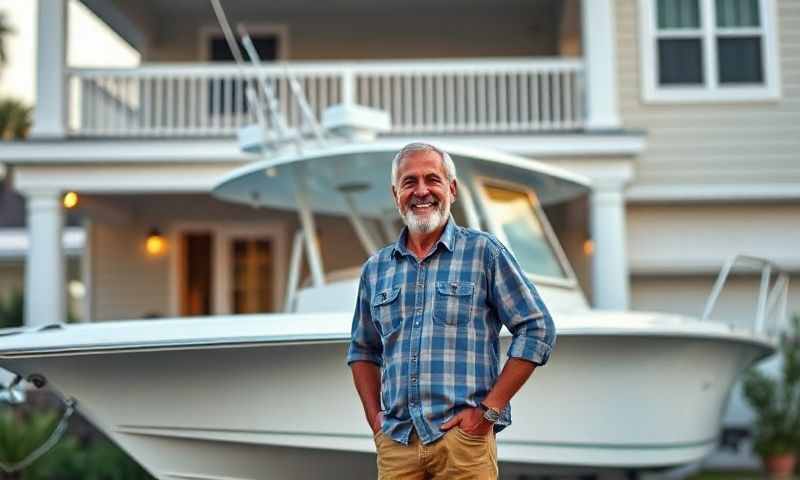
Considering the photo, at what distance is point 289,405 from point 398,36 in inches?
352

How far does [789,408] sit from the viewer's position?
10414 mm

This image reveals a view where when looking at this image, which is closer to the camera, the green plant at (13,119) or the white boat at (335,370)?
the white boat at (335,370)

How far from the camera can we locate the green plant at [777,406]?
33.8 ft

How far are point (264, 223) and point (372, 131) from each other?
20.1 ft

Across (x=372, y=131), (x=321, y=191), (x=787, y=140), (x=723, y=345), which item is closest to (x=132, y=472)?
(x=321, y=191)

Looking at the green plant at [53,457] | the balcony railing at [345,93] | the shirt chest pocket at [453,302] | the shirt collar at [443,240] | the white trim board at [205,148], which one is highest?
the balcony railing at [345,93]

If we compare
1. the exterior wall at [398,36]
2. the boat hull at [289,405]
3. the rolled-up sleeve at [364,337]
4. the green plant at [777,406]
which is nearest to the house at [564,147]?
the exterior wall at [398,36]

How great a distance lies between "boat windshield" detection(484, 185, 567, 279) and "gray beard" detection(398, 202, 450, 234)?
3637mm

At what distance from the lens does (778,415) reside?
407 inches

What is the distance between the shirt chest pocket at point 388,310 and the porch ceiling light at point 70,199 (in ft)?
27.6

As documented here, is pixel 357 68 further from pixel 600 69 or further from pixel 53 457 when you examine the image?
pixel 53 457

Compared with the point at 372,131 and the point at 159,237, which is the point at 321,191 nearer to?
the point at 372,131

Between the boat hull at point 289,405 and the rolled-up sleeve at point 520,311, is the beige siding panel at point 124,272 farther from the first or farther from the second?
the rolled-up sleeve at point 520,311

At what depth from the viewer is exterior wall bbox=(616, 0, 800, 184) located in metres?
11.6
